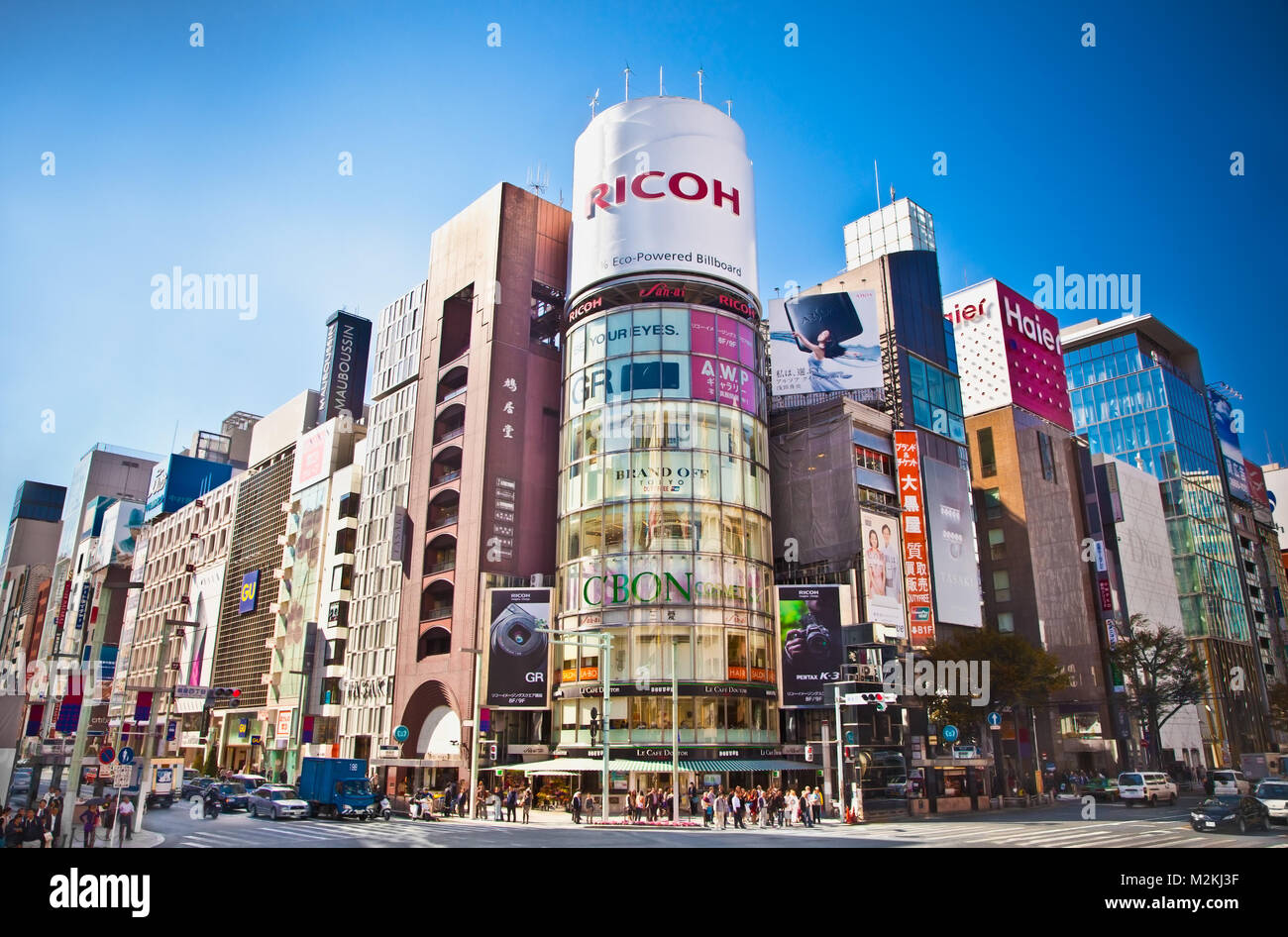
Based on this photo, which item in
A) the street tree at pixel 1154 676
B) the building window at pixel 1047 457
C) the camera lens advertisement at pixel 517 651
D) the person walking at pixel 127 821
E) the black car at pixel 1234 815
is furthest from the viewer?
the building window at pixel 1047 457

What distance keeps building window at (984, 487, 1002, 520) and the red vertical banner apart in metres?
21.1

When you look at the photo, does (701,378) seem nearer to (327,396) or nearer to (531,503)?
(531,503)

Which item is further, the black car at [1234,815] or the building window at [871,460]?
the building window at [871,460]

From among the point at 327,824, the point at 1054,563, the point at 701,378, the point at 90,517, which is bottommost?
the point at 327,824

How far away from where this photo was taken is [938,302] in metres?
82.1

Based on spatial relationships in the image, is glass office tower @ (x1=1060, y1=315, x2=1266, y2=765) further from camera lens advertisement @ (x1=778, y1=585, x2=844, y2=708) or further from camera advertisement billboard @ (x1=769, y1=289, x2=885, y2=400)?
camera lens advertisement @ (x1=778, y1=585, x2=844, y2=708)

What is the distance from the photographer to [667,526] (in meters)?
57.8

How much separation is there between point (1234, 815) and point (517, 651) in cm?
3959

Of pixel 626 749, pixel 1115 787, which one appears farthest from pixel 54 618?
pixel 1115 787

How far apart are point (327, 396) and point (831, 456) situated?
193 feet

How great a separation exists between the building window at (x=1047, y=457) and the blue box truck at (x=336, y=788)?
228 feet

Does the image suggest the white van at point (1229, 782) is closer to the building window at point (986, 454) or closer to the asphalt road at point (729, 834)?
the asphalt road at point (729, 834)

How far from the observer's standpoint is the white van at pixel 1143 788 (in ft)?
174

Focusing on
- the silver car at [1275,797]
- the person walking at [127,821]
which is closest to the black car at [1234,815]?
the silver car at [1275,797]
